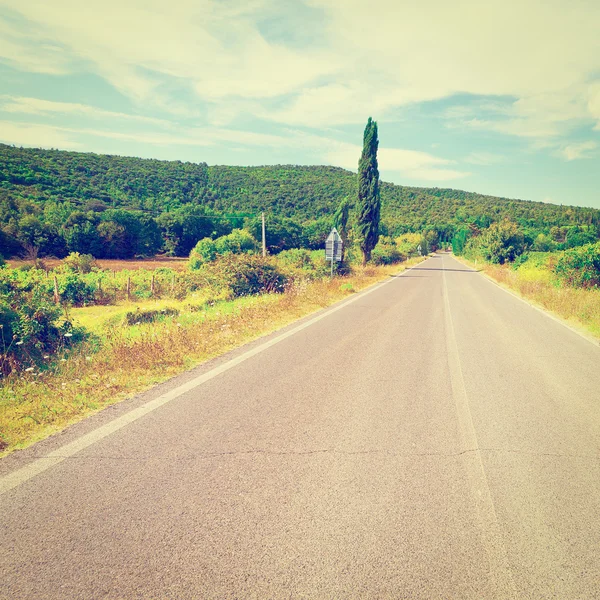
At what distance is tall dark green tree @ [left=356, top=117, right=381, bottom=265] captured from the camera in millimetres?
35344

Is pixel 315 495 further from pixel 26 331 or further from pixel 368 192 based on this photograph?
pixel 368 192

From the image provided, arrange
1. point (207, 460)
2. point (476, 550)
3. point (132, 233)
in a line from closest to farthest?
point (476, 550) → point (207, 460) → point (132, 233)

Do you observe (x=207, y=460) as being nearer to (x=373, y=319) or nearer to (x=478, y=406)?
(x=478, y=406)

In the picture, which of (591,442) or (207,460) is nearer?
(207,460)

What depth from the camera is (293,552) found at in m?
2.29

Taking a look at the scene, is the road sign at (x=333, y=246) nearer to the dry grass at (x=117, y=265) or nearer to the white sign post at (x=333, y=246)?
the white sign post at (x=333, y=246)

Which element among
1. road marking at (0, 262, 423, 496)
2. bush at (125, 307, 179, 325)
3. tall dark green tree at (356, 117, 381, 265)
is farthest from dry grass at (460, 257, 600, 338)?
tall dark green tree at (356, 117, 381, 265)

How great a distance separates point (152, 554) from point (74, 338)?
838cm

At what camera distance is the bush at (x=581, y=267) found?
1652cm

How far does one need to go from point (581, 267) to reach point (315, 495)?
62.7 feet

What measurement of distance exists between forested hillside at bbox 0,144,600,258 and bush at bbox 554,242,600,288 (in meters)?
46.9

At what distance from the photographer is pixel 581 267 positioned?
56.3ft

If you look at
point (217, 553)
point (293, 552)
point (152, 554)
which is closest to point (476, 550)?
point (293, 552)

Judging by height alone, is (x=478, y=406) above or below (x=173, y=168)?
below
